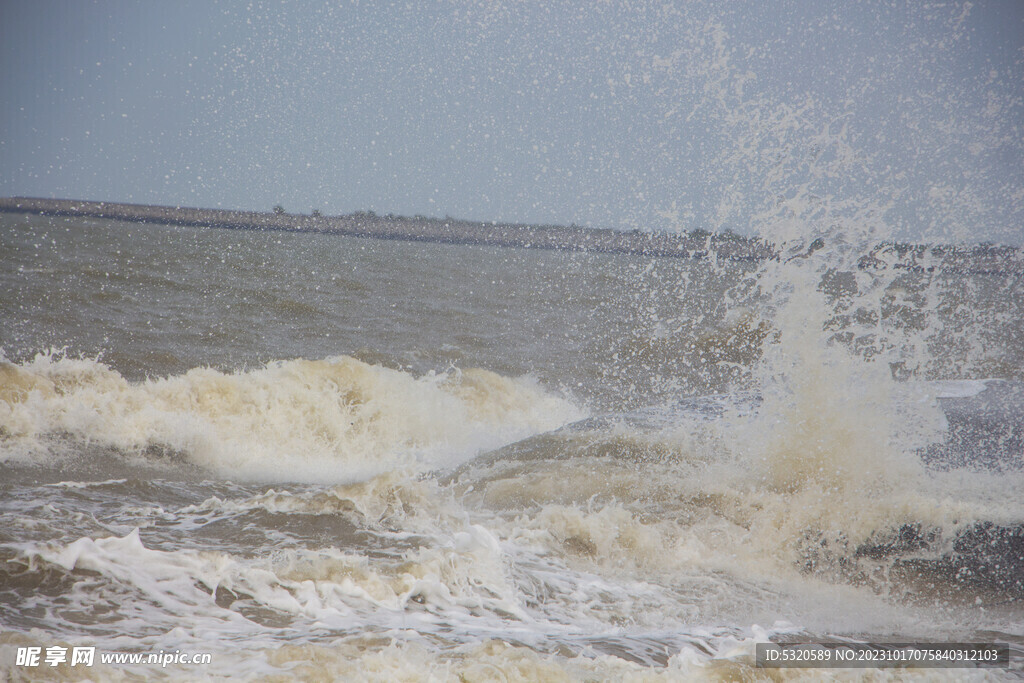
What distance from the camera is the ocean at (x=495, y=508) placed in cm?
310

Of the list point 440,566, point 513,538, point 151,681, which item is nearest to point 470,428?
point 513,538

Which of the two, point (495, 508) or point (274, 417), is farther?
point (274, 417)

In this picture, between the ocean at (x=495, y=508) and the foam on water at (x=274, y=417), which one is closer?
the ocean at (x=495, y=508)

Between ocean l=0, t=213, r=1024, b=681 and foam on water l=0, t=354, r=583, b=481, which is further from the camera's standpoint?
foam on water l=0, t=354, r=583, b=481

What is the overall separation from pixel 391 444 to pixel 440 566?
15.6ft

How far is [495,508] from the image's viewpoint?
5.41 meters

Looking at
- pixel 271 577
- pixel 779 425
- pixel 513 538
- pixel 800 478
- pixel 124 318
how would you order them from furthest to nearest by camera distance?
pixel 124 318 < pixel 779 425 < pixel 800 478 < pixel 513 538 < pixel 271 577

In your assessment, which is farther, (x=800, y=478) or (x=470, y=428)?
(x=470, y=428)

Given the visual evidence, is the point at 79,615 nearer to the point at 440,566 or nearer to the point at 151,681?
the point at 151,681

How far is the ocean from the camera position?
3098mm

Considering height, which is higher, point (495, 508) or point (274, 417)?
point (495, 508)

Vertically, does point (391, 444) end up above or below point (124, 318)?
below

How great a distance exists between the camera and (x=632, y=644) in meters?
3.24

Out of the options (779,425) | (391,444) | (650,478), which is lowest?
(391,444)
